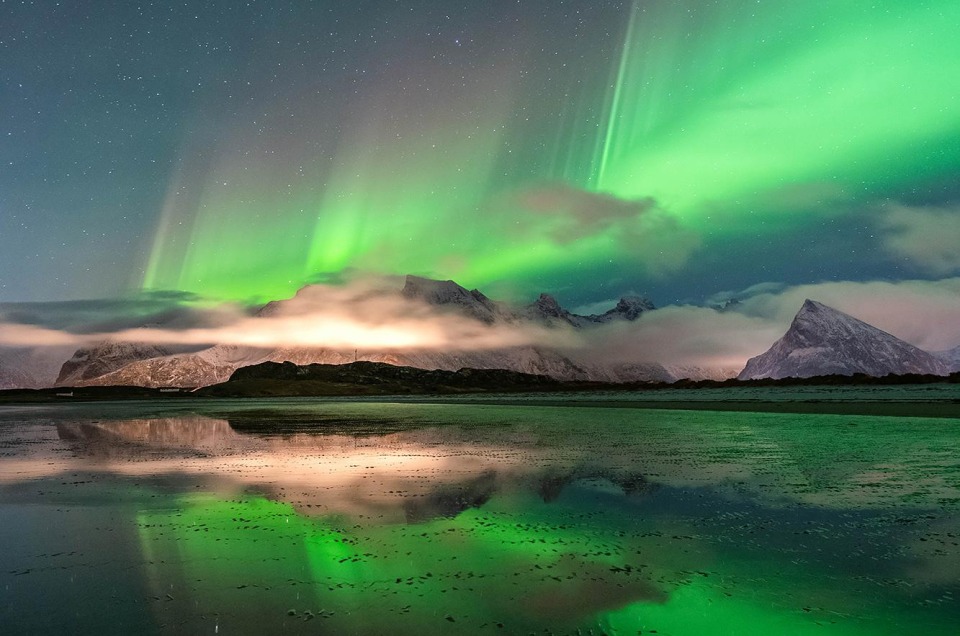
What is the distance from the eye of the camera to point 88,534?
15.4m

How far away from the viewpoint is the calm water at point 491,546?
9742 millimetres

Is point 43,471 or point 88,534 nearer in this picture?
point 88,534

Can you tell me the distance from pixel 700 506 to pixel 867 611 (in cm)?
836

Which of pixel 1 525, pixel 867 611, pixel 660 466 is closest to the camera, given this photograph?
pixel 867 611

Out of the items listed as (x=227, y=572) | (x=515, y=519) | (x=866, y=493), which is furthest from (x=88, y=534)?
(x=866, y=493)

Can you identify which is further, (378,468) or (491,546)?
(378,468)

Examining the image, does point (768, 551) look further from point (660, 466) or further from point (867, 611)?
point (660, 466)

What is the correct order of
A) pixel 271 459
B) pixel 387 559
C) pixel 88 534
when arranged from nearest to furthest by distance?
pixel 387 559 → pixel 88 534 → pixel 271 459

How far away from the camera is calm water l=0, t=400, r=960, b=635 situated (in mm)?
9742

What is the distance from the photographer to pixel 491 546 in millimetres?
14047

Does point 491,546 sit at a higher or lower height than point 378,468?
higher

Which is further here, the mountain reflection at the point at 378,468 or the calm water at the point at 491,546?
the mountain reflection at the point at 378,468

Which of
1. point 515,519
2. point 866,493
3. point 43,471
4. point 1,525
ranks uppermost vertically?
point 866,493

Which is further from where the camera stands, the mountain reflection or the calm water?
the mountain reflection
